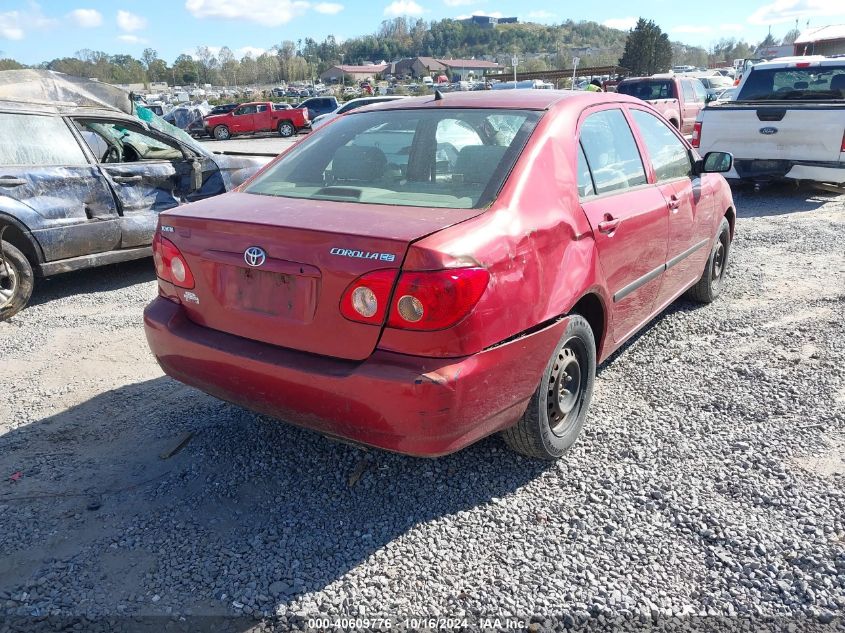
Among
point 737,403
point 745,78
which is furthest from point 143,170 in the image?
point 745,78

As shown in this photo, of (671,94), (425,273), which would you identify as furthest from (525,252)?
(671,94)

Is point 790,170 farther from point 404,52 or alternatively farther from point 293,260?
point 404,52

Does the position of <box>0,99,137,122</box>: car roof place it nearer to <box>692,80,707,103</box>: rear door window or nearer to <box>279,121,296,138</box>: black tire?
<box>692,80,707,103</box>: rear door window

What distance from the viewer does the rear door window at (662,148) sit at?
4020 mm

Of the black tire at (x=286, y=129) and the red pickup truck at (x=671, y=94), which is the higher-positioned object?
the red pickup truck at (x=671, y=94)

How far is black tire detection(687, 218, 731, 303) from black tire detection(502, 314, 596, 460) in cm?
238

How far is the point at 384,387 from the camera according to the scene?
2344mm

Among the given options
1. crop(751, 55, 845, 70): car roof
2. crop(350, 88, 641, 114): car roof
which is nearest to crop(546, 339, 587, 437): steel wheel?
crop(350, 88, 641, 114): car roof

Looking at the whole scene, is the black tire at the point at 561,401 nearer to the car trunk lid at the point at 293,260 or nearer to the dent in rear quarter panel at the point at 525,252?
the dent in rear quarter panel at the point at 525,252

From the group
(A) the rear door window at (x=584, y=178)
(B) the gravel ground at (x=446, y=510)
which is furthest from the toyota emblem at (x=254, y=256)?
(A) the rear door window at (x=584, y=178)

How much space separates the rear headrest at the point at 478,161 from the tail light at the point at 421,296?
2.13ft

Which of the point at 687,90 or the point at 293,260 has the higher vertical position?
the point at 687,90

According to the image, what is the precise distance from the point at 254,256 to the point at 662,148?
2877 mm

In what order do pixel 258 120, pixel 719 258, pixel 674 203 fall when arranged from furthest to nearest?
pixel 258 120, pixel 719 258, pixel 674 203
